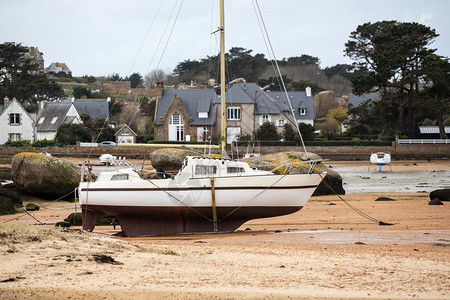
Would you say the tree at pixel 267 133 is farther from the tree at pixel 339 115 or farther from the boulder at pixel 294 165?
the boulder at pixel 294 165

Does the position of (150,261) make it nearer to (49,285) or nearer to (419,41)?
(49,285)

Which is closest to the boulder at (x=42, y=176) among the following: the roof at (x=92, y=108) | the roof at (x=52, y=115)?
the roof at (x=52, y=115)

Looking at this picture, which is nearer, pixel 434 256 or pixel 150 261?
pixel 150 261

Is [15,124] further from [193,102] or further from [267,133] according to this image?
[267,133]

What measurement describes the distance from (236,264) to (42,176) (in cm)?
1837

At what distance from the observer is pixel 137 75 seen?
166 m

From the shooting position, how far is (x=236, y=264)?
1070 cm

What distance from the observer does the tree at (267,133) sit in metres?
64.7

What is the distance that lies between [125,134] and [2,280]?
63175 millimetres

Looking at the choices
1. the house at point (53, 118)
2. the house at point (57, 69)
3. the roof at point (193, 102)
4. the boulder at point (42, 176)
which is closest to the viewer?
the boulder at point (42, 176)

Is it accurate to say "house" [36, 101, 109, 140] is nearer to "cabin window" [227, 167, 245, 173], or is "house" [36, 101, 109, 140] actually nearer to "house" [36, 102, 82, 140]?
"house" [36, 102, 82, 140]

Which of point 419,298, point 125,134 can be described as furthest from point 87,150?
point 419,298

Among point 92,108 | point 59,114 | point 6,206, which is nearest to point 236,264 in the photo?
point 6,206

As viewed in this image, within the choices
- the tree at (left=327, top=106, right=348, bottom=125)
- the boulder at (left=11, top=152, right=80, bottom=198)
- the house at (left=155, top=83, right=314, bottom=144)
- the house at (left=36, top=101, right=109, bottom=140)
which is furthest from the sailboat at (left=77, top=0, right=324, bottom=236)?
the tree at (left=327, top=106, right=348, bottom=125)
